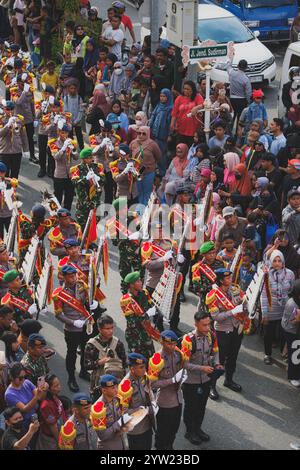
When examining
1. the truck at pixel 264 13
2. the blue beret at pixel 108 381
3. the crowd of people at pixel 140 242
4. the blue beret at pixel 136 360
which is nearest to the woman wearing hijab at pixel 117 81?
the crowd of people at pixel 140 242

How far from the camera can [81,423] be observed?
9719mm

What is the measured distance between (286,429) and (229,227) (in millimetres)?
3112

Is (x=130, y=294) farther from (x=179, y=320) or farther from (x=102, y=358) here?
(x=179, y=320)

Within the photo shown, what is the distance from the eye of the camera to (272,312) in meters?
12.4

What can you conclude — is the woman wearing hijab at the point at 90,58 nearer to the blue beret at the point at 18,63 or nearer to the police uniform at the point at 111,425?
the blue beret at the point at 18,63

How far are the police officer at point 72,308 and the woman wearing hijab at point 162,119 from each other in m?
5.90

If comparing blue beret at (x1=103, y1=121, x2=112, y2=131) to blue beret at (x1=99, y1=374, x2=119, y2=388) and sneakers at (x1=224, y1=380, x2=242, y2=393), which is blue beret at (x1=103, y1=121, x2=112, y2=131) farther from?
blue beret at (x1=99, y1=374, x2=119, y2=388)

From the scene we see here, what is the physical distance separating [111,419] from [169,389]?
102 centimetres

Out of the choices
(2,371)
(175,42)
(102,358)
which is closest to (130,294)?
(102,358)

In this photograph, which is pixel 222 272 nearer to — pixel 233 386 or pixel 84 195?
pixel 233 386

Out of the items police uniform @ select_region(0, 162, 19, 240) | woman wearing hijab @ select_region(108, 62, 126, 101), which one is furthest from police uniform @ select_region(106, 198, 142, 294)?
woman wearing hijab @ select_region(108, 62, 126, 101)

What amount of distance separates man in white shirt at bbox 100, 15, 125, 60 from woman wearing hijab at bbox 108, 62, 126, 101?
2.39 meters

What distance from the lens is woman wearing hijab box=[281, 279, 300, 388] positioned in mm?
11883

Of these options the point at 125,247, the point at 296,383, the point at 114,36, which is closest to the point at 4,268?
the point at 125,247
